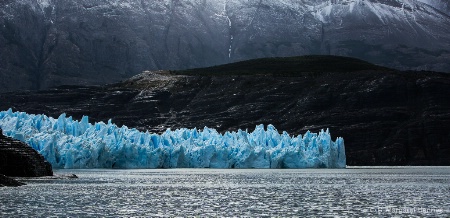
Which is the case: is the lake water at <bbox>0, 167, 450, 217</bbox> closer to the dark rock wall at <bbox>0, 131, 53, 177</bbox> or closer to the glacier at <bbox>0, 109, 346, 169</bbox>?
the dark rock wall at <bbox>0, 131, 53, 177</bbox>

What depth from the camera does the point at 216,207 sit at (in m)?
43.2

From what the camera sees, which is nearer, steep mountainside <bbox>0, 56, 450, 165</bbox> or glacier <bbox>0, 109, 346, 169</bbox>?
glacier <bbox>0, 109, 346, 169</bbox>

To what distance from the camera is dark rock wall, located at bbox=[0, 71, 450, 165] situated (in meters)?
156

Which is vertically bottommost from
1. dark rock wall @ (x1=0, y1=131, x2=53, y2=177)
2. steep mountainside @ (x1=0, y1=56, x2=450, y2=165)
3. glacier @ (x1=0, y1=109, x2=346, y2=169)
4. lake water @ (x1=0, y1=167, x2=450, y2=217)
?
lake water @ (x1=0, y1=167, x2=450, y2=217)

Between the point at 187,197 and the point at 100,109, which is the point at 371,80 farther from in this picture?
the point at 187,197

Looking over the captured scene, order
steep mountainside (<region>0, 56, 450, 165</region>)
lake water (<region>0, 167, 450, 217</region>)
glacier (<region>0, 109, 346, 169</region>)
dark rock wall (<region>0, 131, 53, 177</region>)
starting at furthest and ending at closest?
steep mountainside (<region>0, 56, 450, 165</region>) < glacier (<region>0, 109, 346, 169</region>) < dark rock wall (<region>0, 131, 53, 177</region>) < lake water (<region>0, 167, 450, 217</region>)

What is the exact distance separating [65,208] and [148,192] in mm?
14778

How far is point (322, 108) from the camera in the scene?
177875 mm

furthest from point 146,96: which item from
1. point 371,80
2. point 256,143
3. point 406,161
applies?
point 256,143

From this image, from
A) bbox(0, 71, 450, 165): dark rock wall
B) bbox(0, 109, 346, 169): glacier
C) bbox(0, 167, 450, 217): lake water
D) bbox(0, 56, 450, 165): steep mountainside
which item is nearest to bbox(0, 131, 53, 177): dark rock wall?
bbox(0, 167, 450, 217): lake water

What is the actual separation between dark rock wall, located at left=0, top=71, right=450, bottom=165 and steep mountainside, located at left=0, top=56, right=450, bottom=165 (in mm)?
209

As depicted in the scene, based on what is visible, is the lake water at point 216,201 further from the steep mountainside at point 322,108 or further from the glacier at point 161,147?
the steep mountainside at point 322,108

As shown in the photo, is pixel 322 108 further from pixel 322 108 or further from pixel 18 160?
pixel 18 160

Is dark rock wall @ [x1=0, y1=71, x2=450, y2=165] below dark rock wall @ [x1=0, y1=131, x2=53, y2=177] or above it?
above
